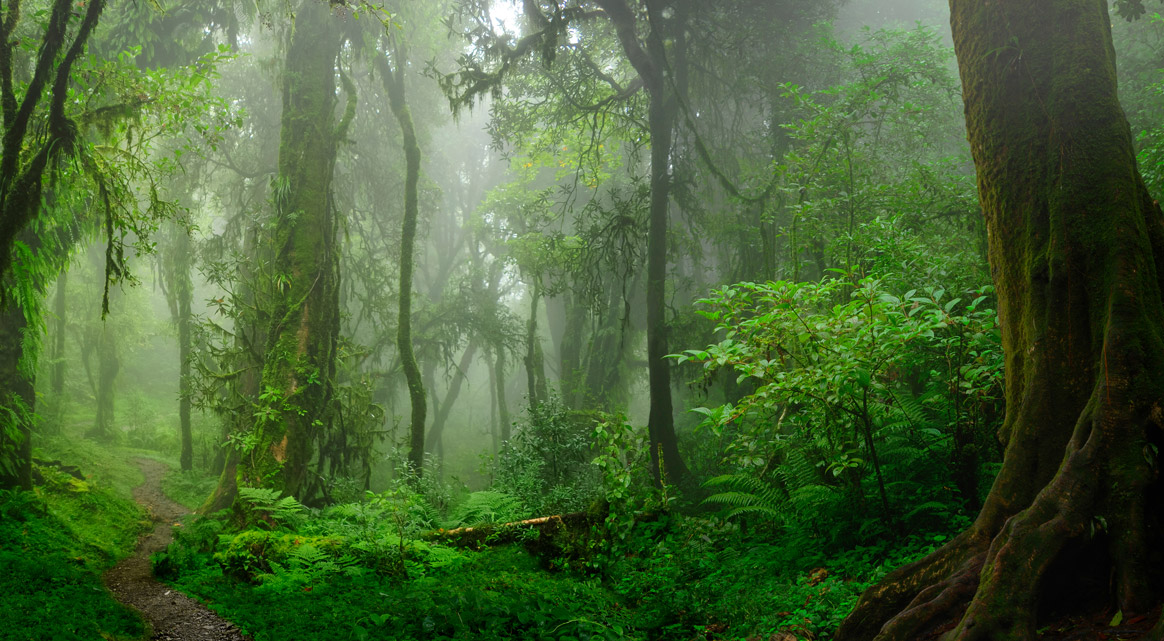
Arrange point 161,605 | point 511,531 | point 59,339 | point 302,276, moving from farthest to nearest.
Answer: point 59,339 < point 302,276 < point 511,531 < point 161,605

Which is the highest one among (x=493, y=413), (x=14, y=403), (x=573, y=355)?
(x=573, y=355)

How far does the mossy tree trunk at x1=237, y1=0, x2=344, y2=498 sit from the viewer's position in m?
8.66

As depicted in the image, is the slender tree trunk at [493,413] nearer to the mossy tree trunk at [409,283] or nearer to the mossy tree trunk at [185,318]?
the mossy tree trunk at [185,318]

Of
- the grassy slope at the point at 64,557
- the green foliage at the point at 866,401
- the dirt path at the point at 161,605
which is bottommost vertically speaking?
the dirt path at the point at 161,605

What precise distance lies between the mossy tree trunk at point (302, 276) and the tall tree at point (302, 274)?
1cm

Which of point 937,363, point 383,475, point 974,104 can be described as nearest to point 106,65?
point 974,104

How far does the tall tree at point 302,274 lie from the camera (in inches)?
341

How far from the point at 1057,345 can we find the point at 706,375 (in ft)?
11.6

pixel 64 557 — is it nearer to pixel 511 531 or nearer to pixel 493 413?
pixel 511 531

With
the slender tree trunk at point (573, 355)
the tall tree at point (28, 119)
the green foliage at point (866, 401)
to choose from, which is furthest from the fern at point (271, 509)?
the slender tree trunk at point (573, 355)

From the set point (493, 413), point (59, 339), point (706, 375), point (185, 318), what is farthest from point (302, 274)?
point (493, 413)

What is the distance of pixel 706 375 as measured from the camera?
6.39m

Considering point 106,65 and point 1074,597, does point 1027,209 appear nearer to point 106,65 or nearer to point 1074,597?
point 1074,597

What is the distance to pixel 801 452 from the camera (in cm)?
578
